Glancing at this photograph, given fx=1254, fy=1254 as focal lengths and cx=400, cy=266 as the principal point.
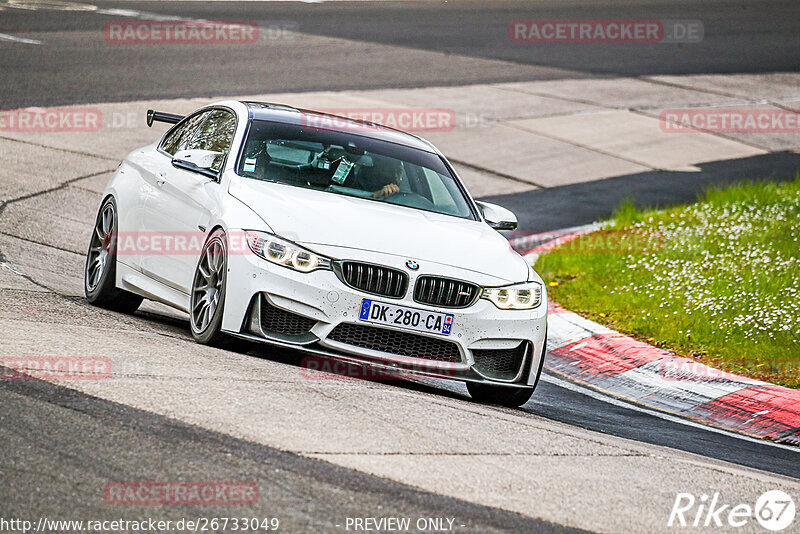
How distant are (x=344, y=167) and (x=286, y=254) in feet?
4.64

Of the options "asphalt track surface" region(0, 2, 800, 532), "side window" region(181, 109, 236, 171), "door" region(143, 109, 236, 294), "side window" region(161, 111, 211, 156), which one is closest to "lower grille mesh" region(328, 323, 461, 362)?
"asphalt track surface" region(0, 2, 800, 532)

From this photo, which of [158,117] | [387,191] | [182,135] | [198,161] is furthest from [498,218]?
[158,117]

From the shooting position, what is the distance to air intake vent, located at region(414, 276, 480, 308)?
7301mm

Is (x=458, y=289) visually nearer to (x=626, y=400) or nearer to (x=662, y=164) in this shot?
(x=626, y=400)

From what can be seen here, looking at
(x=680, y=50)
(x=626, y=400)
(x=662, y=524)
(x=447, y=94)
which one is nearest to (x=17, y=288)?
(x=626, y=400)

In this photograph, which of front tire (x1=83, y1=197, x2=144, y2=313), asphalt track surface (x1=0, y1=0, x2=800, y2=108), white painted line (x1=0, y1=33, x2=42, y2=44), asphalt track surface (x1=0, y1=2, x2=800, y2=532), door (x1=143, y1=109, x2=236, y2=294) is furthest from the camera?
white painted line (x1=0, y1=33, x2=42, y2=44)

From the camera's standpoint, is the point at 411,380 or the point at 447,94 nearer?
the point at 411,380

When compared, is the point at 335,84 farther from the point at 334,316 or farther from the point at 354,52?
the point at 334,316

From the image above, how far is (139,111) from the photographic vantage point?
17.8 meters

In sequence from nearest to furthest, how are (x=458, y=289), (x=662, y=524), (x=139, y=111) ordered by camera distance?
(x=662, y=524) → (x=458, y=289) → (x=139, y=111)

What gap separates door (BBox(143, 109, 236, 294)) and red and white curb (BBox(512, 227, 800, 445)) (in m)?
3.21

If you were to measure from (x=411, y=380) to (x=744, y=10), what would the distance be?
3196cm

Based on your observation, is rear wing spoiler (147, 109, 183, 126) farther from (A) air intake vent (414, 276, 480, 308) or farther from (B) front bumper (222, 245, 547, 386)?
(A) air intake vent (414, 276, 480, 308)

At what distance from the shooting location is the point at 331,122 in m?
8.95
